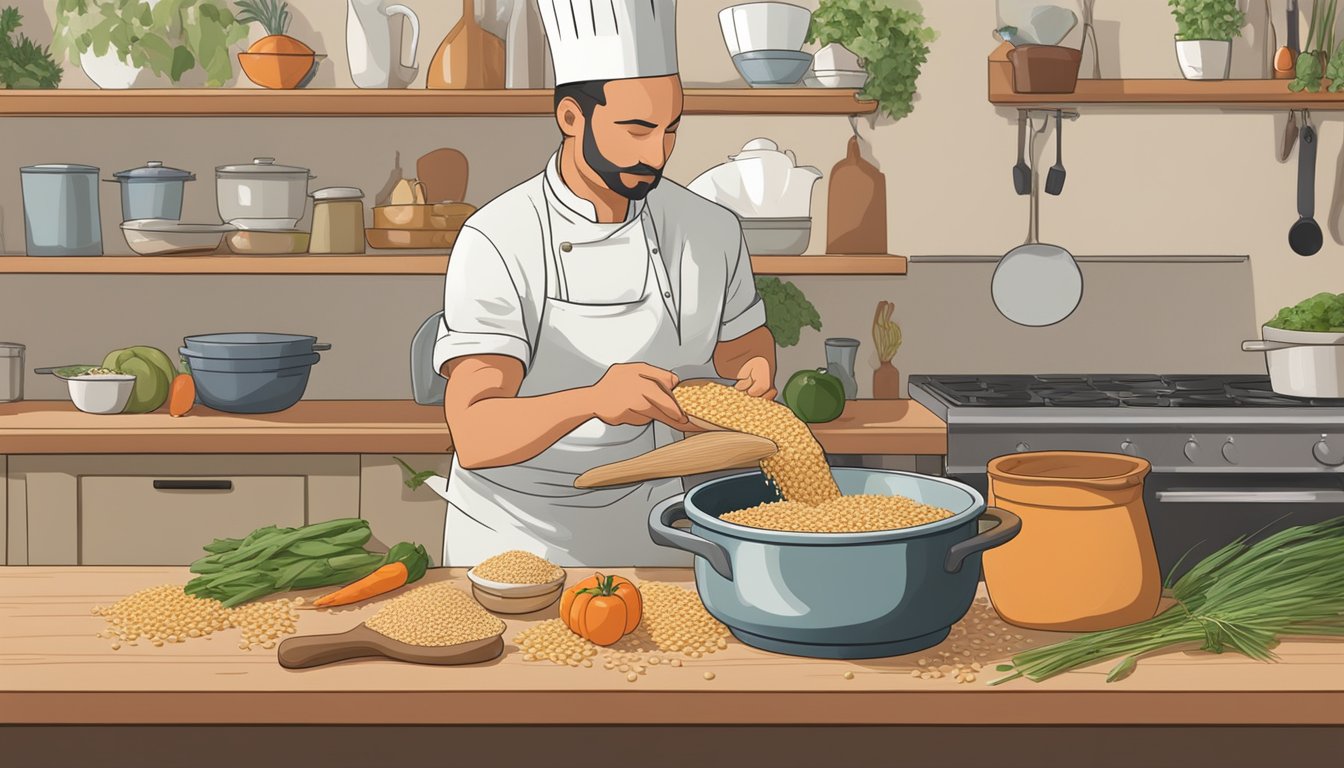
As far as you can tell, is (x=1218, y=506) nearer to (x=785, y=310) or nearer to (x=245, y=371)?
(x=785, y=310)

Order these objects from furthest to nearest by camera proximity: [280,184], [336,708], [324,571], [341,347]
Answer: [341,347] < [280,184] < [324,571] < [336,708]

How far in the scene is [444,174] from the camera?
3.30 m

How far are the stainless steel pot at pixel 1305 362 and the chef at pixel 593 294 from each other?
4.91ft

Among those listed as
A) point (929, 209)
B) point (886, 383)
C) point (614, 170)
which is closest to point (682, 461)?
point (614, 170)

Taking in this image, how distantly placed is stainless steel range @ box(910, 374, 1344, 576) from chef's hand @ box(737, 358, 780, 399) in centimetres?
112

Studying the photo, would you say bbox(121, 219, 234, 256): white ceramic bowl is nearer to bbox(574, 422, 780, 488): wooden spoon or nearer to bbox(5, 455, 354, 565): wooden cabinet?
bbox(5, 455, 354, 565): wooden cabinet

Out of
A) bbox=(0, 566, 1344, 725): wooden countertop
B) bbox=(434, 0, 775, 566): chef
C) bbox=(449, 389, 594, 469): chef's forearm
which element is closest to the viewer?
bbox=(0, 566, 1344, 725): wooden countertop

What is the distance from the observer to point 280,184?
9.93 feet

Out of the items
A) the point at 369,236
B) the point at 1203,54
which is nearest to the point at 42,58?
the point at 369,236

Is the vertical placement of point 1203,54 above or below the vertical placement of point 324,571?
above

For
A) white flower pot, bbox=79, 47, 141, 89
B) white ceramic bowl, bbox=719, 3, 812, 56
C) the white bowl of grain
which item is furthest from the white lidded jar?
the white bowl of grain

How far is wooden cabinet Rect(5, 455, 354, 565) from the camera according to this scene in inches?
108

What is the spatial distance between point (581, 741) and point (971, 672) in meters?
0.37

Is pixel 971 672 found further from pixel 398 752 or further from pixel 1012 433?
pixel 1012 433
